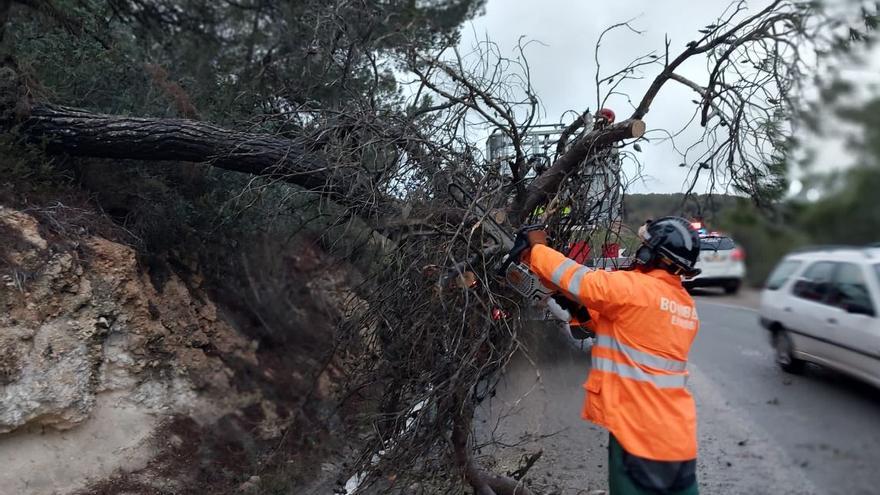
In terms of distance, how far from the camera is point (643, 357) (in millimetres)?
3119

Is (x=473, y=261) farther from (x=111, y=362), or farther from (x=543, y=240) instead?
(x=111, y=362)

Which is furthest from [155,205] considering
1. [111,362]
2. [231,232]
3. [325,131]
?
[325,131]

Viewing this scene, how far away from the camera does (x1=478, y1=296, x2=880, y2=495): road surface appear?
462 cm

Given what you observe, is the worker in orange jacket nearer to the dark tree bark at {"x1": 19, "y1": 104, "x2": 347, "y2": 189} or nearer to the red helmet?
the red helmet

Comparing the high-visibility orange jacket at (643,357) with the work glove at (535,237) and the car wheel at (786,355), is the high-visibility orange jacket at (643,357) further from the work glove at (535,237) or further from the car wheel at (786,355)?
the car wheel at (786,355)

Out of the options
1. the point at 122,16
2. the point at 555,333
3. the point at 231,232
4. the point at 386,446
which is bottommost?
the point at 386,446

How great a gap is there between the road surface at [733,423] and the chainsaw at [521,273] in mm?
352

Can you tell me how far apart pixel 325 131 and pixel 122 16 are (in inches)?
242

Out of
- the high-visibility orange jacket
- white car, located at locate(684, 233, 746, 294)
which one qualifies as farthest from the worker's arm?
white car, located at locate(684, 233, 746, 294)

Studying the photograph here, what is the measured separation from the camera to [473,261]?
4055mm

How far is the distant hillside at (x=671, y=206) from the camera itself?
405cm

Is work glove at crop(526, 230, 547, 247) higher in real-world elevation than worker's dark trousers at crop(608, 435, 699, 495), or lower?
higher

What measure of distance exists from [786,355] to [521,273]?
231 cm

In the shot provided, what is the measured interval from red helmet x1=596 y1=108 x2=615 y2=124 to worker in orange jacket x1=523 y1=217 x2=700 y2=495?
1.33 m
